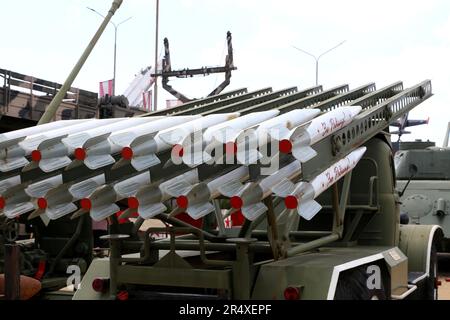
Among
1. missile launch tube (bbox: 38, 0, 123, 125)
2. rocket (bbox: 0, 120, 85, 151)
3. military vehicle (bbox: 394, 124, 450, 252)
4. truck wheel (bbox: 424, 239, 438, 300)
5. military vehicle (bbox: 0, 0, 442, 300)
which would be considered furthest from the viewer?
military vehicle (bbox: 394, 124, 450, 252)

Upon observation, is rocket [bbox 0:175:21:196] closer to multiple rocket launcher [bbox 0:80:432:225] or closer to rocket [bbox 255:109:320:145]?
multiple rocket launcher [bbox 0:80:432:225]

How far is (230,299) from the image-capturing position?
463 centimetres

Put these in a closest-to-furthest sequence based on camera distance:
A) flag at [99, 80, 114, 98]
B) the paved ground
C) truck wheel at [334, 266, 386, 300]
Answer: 1. truck wheel at [334, 266, 386, 300]
2. the paved ground
3. flag at [99, 80, 114, 98]

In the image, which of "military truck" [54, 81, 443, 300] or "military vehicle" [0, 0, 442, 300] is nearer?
"military vehicle" [0, 0, 442, 300]

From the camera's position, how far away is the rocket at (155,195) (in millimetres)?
4059

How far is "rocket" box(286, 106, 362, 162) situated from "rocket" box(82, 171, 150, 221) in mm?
948

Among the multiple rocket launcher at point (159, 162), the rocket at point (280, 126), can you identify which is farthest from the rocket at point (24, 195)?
the rocket at point (280, 126)

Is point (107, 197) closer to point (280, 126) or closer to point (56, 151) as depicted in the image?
point (56, 151)

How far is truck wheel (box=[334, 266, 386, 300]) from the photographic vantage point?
4.85 meters

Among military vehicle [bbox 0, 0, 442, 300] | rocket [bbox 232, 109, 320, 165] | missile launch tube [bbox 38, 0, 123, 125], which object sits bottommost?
military vehicle [bbox 0, 0, 442, 300]

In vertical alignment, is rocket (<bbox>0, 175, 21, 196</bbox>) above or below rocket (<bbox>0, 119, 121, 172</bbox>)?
below

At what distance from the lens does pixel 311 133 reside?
439 centimetres

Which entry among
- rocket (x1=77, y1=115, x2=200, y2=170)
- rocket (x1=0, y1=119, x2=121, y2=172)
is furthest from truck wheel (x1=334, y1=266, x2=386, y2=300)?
rocket (x1=0, y1=119, x2=121, y2=172)

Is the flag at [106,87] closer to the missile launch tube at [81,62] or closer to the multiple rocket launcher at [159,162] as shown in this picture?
the missile launch tube at [81,62]
